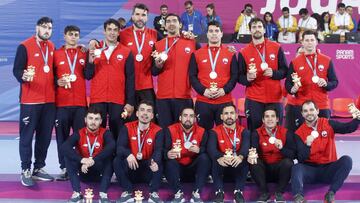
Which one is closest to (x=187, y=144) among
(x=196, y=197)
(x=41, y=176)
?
(x=196, y=197)

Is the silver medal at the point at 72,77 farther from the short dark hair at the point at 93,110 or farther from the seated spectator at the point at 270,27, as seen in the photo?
the seated spectator at the point at 270,27

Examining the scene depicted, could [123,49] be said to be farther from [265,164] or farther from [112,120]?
[265,164]

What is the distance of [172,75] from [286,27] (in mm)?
8123

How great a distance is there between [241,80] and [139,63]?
1369mm

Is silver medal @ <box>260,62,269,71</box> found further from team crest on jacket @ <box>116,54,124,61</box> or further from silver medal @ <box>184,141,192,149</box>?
team crest on jacket @ <box>116,54,124,61</box>

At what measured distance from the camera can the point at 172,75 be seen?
704 centimetres

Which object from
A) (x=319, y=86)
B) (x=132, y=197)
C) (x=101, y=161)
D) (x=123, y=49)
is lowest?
(x=132, y=197)

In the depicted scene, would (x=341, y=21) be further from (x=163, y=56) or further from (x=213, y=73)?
(x=163, y=56)

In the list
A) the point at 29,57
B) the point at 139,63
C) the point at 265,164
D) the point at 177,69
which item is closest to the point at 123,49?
the point at 139,63

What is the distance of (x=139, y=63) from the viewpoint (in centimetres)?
714

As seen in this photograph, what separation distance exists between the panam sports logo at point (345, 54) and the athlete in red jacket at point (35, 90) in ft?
24.7

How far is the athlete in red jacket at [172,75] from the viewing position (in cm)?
702

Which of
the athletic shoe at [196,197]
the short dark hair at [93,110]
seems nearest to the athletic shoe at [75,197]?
the short dark hair at [93,110]

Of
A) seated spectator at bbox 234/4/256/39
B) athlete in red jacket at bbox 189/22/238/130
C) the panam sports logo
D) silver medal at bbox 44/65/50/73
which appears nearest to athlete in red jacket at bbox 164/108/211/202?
athlete in red jacket at bbox 189/22/238/130
